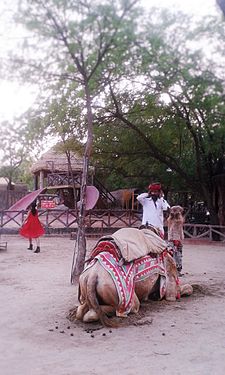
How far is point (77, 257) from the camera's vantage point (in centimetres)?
802

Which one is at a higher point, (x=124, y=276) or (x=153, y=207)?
(x=153, y=207)

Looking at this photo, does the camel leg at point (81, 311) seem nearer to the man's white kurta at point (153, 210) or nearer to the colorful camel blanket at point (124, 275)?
the colorful camel blanket at point (124, 275)

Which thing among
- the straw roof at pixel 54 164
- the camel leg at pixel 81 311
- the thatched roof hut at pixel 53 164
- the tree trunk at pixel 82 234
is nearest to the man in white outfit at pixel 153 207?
the tree trunk at pixel 82 234

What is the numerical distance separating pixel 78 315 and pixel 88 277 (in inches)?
18.4

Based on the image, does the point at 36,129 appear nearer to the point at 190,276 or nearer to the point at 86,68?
the point at 86,68

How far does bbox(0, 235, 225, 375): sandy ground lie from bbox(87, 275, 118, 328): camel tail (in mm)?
103

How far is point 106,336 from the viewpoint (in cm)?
489

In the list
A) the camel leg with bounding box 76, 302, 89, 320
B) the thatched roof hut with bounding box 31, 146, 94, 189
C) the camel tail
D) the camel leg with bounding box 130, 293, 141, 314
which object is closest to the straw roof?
the thatched roof hut with bounding box 31, 146, 94, 189

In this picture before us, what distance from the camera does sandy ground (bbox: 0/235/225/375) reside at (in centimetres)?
401

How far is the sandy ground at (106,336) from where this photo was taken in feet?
13.2

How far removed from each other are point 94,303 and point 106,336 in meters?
0.48

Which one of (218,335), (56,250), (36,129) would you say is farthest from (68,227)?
(218,335)

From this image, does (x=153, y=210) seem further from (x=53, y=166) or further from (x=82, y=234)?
(x=53, y=166)

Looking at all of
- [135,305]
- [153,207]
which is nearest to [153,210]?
[153,207]
